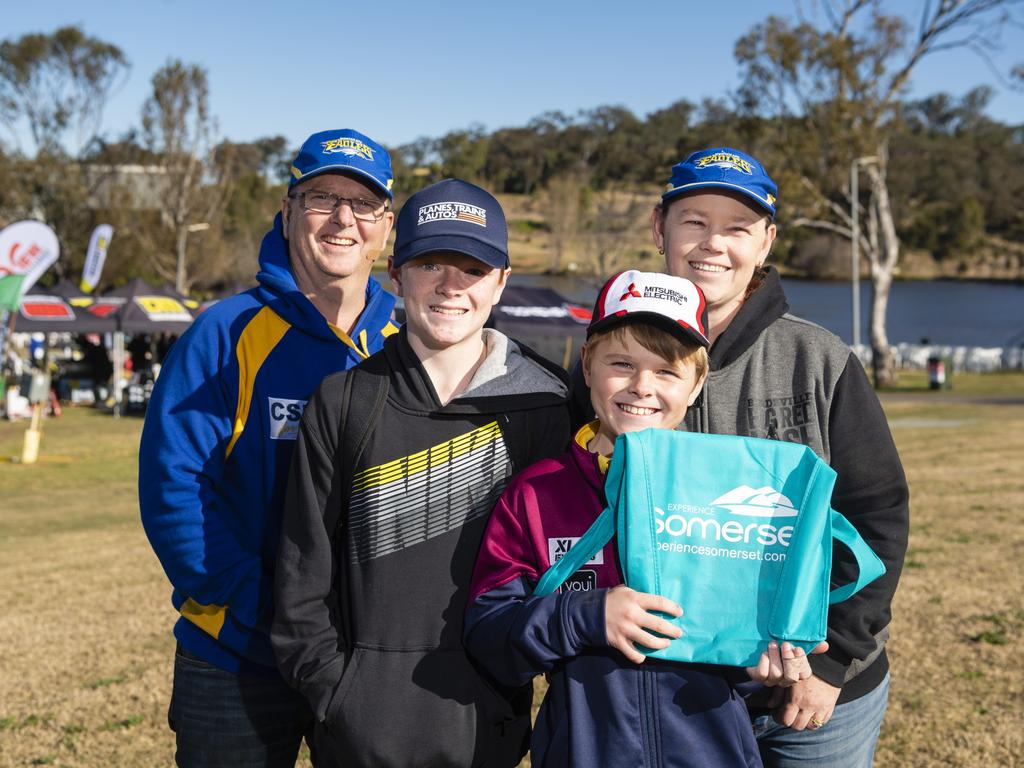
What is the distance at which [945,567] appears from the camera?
26.3ft

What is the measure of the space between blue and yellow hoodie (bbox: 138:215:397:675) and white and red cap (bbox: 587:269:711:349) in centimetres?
87

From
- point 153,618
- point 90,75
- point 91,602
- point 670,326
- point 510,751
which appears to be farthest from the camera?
point 90,75

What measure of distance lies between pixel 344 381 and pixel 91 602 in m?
6.43

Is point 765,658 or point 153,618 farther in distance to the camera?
point 153,618

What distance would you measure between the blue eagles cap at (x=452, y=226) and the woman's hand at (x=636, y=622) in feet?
2.84

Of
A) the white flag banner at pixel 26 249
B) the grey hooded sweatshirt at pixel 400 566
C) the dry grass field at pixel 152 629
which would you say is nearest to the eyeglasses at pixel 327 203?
the grey hooded sweatshirt at pixel 400 566

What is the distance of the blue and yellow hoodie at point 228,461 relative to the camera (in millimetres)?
2471

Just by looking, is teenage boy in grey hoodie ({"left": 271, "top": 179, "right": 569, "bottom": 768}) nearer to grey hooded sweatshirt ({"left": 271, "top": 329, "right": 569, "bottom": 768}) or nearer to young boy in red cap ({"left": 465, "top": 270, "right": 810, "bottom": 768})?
grey hooded sweatshirt ({"left": 271, "top": 329, "right": 569, "bottom": 768})

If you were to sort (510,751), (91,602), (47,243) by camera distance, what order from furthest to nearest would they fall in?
(47,243) < (91,602) < (510,751)

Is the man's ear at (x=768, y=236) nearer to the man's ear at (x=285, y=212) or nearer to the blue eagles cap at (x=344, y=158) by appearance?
the blue eagles cap at (x=344, y=158)

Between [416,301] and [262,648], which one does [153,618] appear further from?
[416,301]

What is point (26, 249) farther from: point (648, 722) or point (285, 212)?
point (648, 722)

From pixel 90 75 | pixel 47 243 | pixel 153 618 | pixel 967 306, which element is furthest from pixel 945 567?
pixel 967 306

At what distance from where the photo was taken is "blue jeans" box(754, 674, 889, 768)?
241 centimetres
